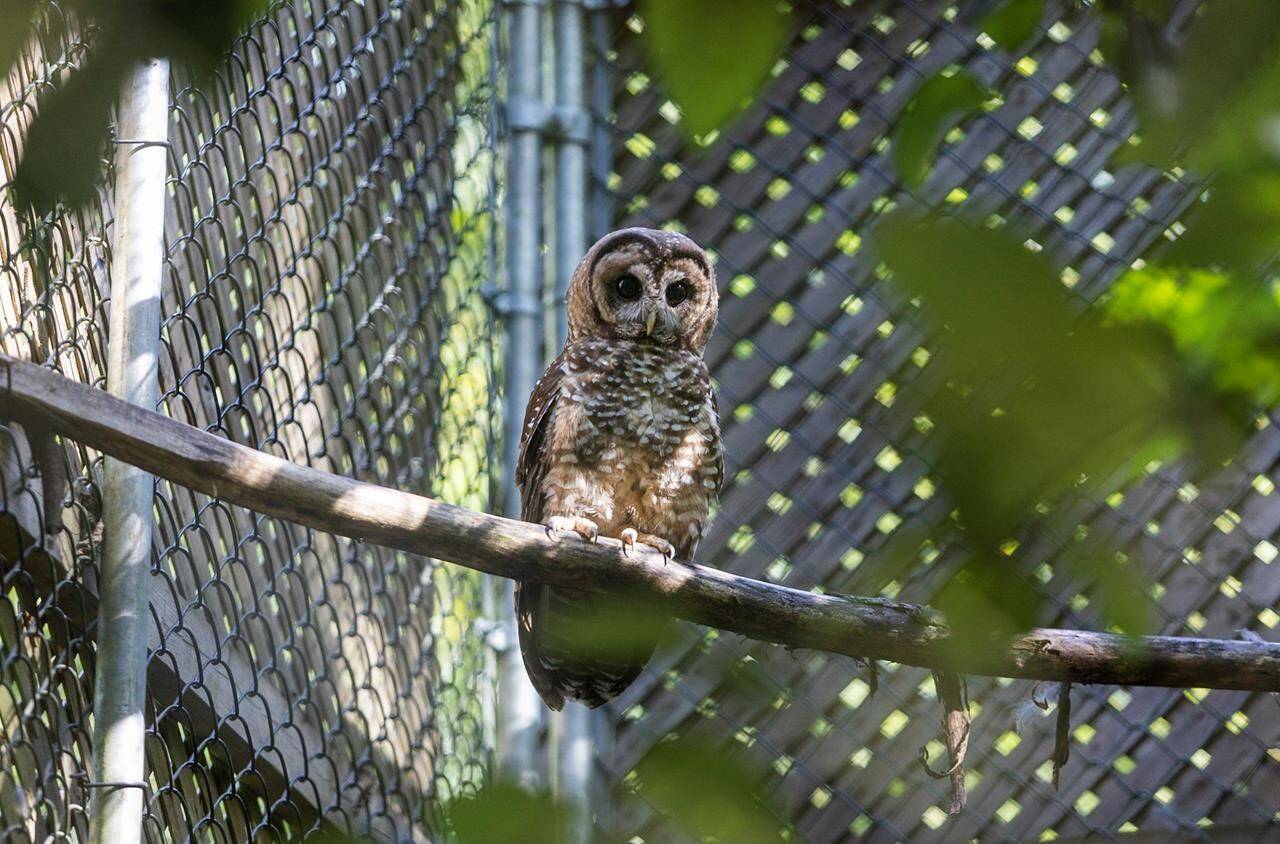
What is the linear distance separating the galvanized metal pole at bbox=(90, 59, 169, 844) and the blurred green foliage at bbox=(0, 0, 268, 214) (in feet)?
4.09

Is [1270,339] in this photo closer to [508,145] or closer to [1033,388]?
[1033,388]

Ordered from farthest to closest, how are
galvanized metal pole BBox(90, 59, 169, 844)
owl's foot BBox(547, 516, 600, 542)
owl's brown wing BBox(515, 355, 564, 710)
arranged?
owl's brown wing BBox(515, 355, 564, 710), owl's foot BBox(547, 516, 600, 542), galvanized metal pole BBox(90, 59, 169, 844)

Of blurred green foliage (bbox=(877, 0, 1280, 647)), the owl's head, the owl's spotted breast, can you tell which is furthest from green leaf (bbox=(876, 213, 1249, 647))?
the owl's head

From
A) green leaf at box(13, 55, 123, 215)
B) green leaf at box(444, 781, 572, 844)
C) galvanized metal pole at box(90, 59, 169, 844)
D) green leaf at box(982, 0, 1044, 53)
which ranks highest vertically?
galvanized metal pole at box(90, 59, 169, 844)

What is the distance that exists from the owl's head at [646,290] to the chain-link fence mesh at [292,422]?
440 mm

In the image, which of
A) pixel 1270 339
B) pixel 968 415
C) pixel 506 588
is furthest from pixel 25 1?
pixel 506 588

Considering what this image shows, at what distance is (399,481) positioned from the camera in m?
3.01

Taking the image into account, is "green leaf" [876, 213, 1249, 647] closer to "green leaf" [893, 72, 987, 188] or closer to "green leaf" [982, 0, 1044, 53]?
"green leaf" [893, 72, 987, 188]

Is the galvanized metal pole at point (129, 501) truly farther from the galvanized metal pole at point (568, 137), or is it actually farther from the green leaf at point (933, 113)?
the galvanized metal pole at point (568, 137)

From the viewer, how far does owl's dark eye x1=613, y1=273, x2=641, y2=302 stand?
3.02 meters

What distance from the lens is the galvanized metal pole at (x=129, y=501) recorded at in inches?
64.2

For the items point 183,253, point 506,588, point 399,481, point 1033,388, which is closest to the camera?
point 1033,388

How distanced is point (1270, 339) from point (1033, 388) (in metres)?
0.24

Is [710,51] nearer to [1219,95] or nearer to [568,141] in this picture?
[1219,95]
